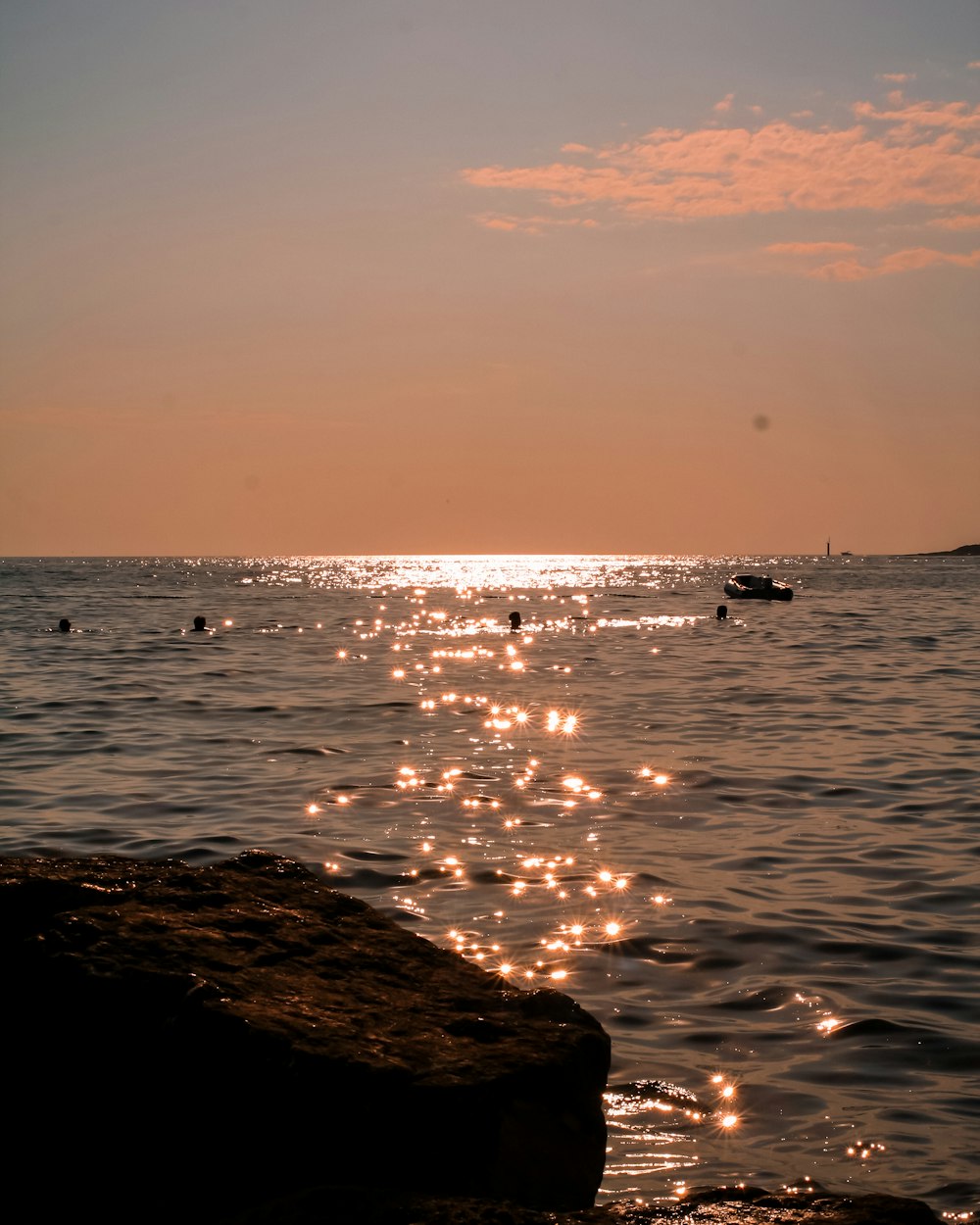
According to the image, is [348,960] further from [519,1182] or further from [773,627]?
[773,627]

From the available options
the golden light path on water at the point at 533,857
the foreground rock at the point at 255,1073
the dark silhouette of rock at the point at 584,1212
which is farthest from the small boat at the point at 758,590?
the dark silhouette of rock at the point at 584,1212

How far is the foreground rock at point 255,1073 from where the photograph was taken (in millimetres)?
4359

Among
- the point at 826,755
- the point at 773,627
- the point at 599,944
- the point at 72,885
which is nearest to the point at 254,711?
the point at 826,755

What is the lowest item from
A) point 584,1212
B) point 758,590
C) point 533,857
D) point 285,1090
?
point 533,857

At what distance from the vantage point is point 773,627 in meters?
55.4

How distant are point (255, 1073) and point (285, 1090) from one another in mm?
132

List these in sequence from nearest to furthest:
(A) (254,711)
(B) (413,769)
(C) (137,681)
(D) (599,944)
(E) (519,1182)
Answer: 1. (E) (519,1182)
2. (D) (599,944)
3. (B) (413,769)
4. (A) (254,711)
5. (C) (137,681)

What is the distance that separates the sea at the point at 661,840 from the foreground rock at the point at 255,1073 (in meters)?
0.92

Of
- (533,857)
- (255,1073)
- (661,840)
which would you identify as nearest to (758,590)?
(661,840)

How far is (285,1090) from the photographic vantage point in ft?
14.3

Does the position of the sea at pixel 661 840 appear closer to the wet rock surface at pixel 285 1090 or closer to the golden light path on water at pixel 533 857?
the golden light path on water at pixel 533 857

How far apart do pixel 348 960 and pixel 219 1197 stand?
1.31 metres

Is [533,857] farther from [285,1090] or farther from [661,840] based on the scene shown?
[285,1090]

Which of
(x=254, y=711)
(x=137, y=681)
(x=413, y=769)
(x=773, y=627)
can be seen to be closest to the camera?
(x=413, y=769)
